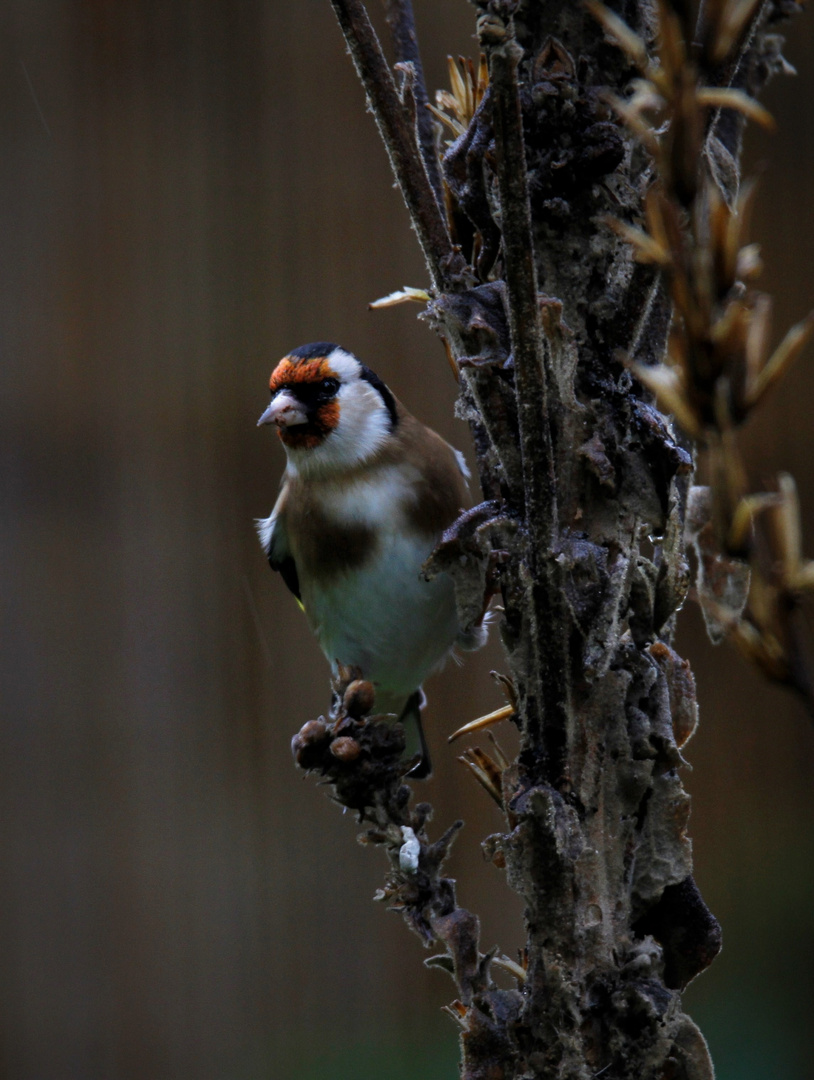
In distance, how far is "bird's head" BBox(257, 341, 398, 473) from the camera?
1.27m

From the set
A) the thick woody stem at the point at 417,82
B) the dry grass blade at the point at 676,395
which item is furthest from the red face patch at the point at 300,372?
the dry grass blade at the point at 676,395

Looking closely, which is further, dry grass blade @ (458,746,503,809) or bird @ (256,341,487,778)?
bird @ (256,341,487,778)

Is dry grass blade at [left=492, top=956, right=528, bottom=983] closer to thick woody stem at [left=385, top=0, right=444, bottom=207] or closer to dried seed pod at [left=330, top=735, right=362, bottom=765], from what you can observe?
dried seed pod at [left=330, top=735, right=362, bottom=765]

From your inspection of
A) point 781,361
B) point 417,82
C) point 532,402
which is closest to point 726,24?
point 781,361

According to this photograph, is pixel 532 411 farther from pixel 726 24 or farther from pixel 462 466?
pixel 462 466

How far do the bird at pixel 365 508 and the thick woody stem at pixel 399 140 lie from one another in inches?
24.1

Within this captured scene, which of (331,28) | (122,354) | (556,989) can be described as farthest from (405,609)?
(331,28)

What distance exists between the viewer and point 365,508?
4.07ft

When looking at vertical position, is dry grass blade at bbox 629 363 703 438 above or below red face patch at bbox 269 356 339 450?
above

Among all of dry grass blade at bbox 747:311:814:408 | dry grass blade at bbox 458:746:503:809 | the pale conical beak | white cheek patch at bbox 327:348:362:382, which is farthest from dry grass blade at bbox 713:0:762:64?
white cheek patch at bbox 327:348:362:382

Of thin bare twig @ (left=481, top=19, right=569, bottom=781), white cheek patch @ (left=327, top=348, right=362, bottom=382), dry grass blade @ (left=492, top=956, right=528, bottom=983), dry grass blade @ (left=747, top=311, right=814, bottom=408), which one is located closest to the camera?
dry grass blade @ (left=747, top=311, right=814, bottom=408)

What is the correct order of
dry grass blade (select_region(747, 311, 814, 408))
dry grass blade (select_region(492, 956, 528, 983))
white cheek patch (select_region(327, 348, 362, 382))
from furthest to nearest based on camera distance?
white cheek patch (select_region(327, 348, 362, 382))
dry grass blade (select_region(492, 956, 528, 983))
dry grass blade (select_region(747, 311, 814, 408))

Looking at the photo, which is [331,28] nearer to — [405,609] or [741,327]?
[405,609]

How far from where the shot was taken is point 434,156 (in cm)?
70
